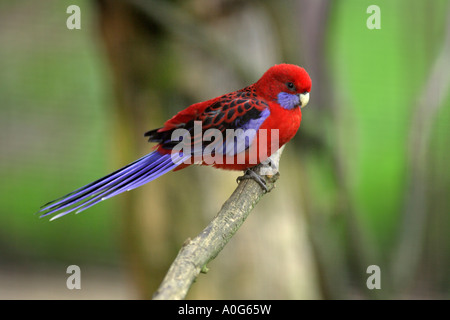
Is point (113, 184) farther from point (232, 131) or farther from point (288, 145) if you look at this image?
point (288, 145)

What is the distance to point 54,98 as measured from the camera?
3648 millimetres

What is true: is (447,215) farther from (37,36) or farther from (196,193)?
(37,36)

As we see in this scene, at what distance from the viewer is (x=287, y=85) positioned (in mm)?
1509

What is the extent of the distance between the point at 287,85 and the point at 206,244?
1.97ft

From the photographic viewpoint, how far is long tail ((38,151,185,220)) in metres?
1.32


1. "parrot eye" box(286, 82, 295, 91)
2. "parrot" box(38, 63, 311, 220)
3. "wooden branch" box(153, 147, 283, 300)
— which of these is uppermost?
"parrot eye" box(286, 82, 295, 91)

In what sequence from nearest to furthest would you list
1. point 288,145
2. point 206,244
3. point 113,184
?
point 206,244, point 113,184, point 288,145

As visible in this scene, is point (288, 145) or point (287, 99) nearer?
point (287, 99)

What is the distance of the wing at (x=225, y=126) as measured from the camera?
4.79ft

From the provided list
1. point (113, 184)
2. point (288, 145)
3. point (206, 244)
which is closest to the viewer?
point (206, 244)

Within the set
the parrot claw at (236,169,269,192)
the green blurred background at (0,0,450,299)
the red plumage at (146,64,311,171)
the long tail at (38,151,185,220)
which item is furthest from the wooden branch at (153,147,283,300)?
the green blurred background at (0,0,450,299)

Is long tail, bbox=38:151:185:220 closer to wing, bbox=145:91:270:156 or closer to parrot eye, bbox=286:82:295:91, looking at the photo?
wing, bbox=145:91:270:156

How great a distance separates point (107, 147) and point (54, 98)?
0.51 metres

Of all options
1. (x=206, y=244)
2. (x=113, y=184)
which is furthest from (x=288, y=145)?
(x=206, y=244)
